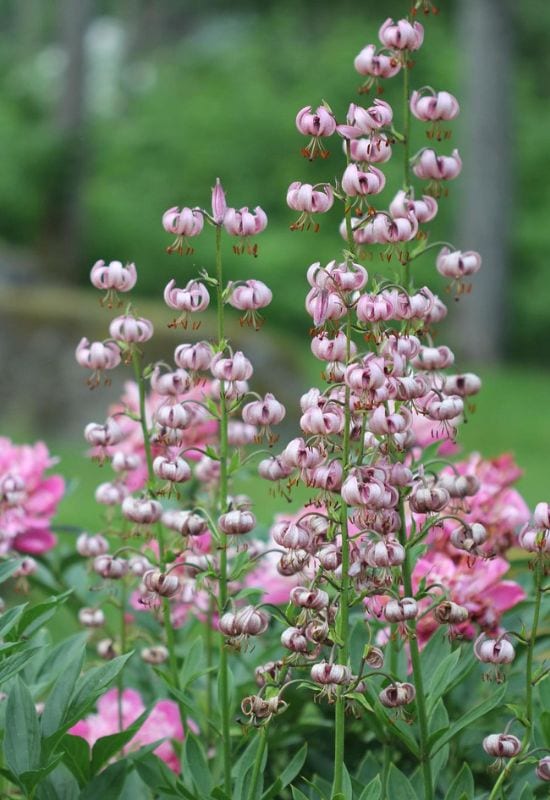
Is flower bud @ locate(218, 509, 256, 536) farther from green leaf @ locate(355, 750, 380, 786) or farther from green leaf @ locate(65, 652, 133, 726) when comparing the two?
green leaf @ locate(355, 750, 380, 786)

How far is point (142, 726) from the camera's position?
1.91 metres

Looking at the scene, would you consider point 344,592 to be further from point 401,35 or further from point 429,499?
point 401,35

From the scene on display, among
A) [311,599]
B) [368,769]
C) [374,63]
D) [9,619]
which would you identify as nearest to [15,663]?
[9,619]

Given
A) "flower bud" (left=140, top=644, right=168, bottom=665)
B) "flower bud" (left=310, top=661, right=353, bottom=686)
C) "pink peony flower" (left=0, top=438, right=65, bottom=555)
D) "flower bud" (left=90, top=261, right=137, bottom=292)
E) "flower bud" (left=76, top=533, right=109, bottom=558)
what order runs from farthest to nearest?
"pink peony flower" (left=0, top=438, right=65, bottom=555), "flower bud" (left=140, top=644, right=168, bottom=665), "flower bud" (left=76, top=533, right=109, bottom=558), "flower bud" (left=90, top=261, right=137, bottom=292), "flower bud" (left=310, top=661, right=353, bottom=686)

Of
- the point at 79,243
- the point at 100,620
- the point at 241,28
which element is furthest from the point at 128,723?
the point at 241,28

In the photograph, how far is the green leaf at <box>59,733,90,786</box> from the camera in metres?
1.62

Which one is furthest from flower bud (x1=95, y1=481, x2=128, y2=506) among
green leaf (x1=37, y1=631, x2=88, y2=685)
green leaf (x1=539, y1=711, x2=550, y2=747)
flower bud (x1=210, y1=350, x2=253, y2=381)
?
green leaf (x1=539, y1=711, x2=550, y2=747)

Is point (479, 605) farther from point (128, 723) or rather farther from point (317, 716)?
point (128, 723)

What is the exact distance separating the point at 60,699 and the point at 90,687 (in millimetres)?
→ 38

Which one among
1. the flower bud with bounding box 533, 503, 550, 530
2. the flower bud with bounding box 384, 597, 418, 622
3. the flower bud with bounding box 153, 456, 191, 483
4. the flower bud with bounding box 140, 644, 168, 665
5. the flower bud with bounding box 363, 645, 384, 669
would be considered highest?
the flower bud with bounding box 153, 456, 191, 483

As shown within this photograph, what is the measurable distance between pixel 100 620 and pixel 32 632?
9.5 inches

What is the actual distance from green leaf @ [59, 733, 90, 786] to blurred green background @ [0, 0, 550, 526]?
6227 mm

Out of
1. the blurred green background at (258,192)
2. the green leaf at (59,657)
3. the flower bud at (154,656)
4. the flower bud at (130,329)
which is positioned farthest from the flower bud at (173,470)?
the blurred green background at (258,192)

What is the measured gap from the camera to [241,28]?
22.0m
